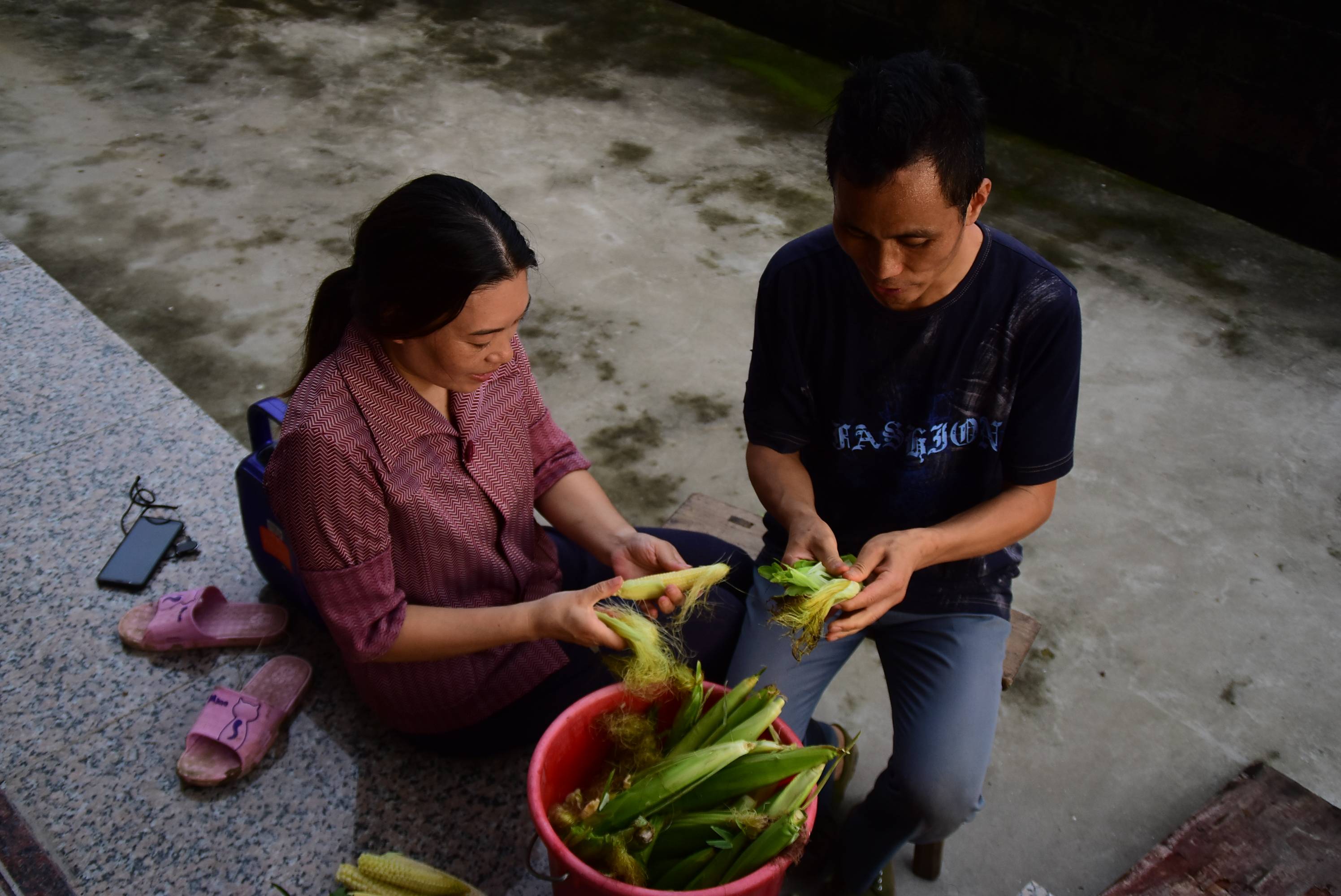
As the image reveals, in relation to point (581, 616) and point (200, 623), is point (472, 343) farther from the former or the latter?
point (200, 623)

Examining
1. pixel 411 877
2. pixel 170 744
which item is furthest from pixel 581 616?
pixel 170 744

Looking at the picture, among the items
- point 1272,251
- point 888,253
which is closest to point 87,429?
point 888,253

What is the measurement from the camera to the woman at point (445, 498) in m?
1.78

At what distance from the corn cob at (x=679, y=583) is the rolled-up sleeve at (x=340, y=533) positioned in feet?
1.51

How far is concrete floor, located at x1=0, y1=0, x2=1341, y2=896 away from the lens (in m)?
2.89

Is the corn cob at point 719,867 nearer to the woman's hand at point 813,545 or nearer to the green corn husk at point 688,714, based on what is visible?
the green corn husk at point 688,714

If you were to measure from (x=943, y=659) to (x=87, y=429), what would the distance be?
2.87m

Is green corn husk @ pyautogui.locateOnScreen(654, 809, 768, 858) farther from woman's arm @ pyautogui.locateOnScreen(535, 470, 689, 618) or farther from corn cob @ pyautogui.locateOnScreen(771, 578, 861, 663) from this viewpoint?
woman's arm @ pyautogui.locateOnScreen(535, 470, 689, 618)

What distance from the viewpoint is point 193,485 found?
3.15 meters

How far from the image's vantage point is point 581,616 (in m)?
1.79

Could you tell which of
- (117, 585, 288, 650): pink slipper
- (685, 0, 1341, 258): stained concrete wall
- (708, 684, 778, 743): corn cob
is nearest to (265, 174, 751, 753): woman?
(708, 684, 778, 743): corn cob

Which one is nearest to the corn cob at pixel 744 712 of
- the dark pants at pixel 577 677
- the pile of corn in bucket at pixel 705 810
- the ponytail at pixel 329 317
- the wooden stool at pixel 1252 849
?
the pile of corn in bucket at pixel 705 810

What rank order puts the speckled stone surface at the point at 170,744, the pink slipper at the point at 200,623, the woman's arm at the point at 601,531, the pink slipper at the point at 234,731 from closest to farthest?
the woman's arm at the point at 601,531, the speckled stone surface at the point at 170,744, the pink slipper at the point at 234,731, the pink slipper at the point at 200,623

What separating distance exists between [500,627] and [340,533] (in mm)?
345
